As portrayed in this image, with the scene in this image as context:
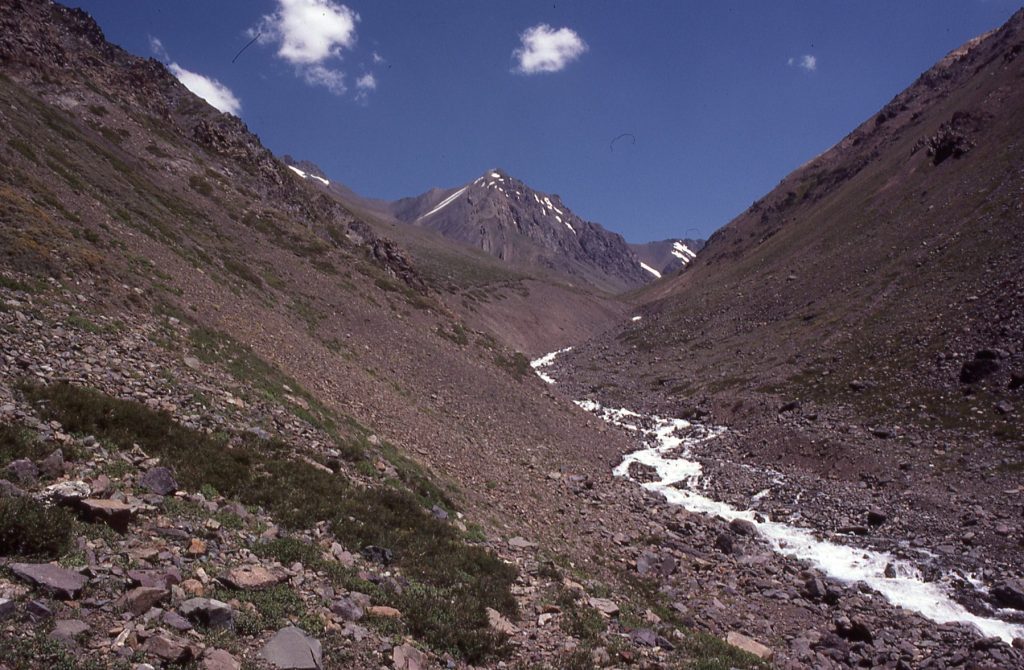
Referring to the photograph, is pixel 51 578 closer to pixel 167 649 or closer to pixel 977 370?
pixel 167 649

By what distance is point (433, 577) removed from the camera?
480 inches

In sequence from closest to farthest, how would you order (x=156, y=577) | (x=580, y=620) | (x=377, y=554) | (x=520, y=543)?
(x=156, y=577) → (x=580, y=620) → (x=377, y=554) → (x=520, y=543)

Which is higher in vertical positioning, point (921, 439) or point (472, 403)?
point (921, 439)

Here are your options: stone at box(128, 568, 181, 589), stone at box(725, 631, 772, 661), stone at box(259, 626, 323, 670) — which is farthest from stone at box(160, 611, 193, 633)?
stone at box(725, 631, 772, 661)

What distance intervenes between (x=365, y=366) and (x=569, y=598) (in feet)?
65.7

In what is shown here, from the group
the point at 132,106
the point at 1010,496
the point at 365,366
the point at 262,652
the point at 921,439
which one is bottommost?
the point at 262,652

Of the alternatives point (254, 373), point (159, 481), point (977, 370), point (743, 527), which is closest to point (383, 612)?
point (159, 481)

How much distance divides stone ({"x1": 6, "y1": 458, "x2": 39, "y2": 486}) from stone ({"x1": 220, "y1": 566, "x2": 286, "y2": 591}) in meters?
3.65

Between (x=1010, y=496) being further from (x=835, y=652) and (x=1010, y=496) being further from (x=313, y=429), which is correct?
(x=313, y=429)

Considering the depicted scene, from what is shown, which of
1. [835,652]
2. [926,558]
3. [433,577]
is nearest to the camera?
[433,577]

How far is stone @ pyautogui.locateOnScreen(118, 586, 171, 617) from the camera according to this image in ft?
25.0

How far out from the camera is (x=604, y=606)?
13609 millimetres

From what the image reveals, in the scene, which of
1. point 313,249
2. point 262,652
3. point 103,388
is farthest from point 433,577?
point 313,249

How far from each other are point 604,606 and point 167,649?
9.54 metres
